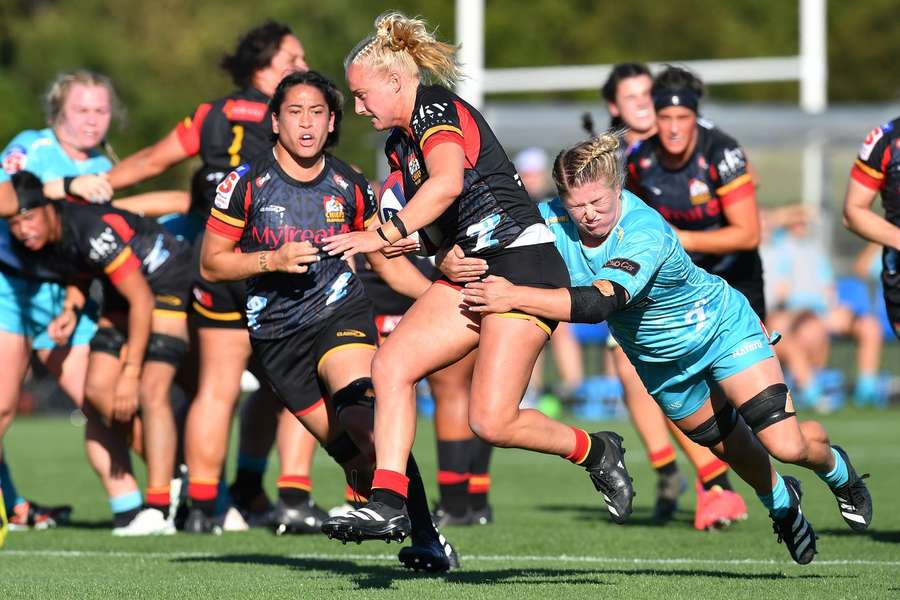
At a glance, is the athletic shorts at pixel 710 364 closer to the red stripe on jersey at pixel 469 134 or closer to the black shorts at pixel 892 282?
the red stripe on jersey at pixel 469 134

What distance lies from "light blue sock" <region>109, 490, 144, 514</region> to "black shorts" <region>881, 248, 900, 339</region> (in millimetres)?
4237

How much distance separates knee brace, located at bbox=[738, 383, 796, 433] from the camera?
6215 millimetres

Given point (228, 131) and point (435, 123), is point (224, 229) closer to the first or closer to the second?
point (435, 123)

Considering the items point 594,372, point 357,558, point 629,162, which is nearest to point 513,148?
point 594,372

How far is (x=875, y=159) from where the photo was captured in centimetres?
770

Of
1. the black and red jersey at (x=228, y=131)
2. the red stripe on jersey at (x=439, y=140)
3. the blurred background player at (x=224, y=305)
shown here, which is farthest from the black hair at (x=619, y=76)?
the red stripe on jersey at (x=439, y=140)

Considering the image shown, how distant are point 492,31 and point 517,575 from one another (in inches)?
1210

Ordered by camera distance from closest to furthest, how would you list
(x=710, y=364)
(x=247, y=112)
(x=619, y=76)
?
(x=710, y=364) → (x=247, y=112) → (x=619, y=76)

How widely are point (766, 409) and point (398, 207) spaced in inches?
67.0

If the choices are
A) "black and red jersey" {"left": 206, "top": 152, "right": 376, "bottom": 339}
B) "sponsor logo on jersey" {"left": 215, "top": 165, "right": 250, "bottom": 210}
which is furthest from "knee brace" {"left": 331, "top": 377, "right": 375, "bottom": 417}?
"sponsor logo on jersey" {"left": 215, "top": 165, "right": 250, "bottom": 210}

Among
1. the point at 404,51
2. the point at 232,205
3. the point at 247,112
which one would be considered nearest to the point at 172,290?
the point at 247,112

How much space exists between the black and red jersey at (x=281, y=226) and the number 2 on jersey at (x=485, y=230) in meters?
0.88

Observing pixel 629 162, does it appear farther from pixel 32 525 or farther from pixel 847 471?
pixel 32 525

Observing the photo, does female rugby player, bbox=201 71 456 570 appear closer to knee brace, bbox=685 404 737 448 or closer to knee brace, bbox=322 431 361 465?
knee brace, bbox=322 431 361 465
